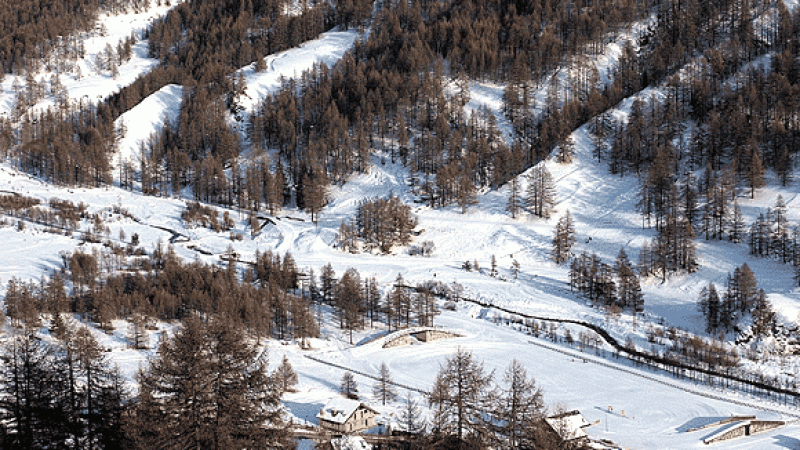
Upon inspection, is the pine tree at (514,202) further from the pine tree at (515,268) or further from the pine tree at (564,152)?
the pine tree at (515,268)

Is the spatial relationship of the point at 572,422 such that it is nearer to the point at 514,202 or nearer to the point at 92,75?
the point at 514,202

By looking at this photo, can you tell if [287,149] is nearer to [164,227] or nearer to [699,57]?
[164,227]

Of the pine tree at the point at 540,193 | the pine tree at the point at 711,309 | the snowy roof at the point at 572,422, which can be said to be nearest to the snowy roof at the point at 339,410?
the snowy roof at the point at 572,422

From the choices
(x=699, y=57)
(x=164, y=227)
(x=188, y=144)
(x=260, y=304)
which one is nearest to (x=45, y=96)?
(x=188, y=144)

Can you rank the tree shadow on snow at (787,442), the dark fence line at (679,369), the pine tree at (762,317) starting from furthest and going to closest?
the pine tree at (762,317)
the dark fence line at (679,369)
the tree shadow on snow at (787,442)

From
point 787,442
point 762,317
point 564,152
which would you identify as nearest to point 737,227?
point 762,317

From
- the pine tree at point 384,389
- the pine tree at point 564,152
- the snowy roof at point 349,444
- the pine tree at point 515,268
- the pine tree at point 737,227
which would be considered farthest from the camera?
the pine tree at point 564,152

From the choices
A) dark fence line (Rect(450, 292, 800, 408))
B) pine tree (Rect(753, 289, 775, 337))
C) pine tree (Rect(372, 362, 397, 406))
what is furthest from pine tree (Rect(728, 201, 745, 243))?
pine tree (Rect(372, 362, 397, 406))
